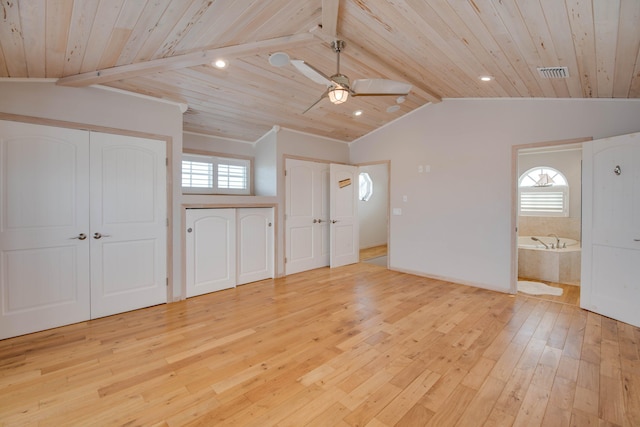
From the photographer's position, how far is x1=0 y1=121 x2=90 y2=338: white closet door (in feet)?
9.14

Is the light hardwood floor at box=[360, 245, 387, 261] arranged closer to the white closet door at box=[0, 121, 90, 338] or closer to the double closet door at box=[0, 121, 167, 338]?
the double closet door at box=[0, 121, 167, 338]

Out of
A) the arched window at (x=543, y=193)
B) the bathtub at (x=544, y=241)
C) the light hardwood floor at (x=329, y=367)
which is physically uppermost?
the arched window at (x=543, y=193)

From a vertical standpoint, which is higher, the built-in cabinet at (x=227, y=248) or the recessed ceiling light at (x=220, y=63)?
the recessed ceiling light at (x=220, y=63)

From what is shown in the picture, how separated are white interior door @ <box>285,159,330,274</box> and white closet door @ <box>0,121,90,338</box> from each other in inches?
113

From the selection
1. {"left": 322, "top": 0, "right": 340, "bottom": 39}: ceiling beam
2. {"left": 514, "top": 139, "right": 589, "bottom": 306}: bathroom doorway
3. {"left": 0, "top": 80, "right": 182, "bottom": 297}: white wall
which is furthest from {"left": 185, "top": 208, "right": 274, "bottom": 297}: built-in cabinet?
{"left": 514, "top": 139, "right": 589, "bottom": 306}: bathroom doorway

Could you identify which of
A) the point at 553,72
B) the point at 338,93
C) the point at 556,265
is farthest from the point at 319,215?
the point at 556,265

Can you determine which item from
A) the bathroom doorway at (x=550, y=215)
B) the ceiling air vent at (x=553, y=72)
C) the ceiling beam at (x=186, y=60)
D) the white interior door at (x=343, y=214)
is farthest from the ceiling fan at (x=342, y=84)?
the bathroom doorway at (x=550, y=215)

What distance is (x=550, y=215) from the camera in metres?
6.27

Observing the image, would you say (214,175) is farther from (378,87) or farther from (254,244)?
(378,87)

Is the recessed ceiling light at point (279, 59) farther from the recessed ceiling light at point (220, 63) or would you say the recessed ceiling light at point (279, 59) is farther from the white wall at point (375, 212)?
the white wall at point (375, 212)

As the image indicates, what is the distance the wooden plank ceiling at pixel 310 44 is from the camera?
6.76 feet

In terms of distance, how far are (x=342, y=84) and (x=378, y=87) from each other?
48 cm

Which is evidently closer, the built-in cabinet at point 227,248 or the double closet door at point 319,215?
the built-in cabinet at point 227,248

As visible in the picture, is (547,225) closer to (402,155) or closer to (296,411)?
(402,155)
